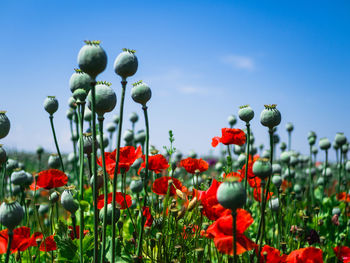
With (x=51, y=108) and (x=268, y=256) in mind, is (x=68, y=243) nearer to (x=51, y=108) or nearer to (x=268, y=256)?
(x=51, y=108)

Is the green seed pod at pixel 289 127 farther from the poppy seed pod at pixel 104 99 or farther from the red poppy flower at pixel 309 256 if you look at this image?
the poppy seed pod at pixel 104 99

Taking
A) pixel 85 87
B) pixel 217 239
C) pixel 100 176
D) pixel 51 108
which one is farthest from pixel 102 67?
pixel 51 108

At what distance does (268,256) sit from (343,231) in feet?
7.67

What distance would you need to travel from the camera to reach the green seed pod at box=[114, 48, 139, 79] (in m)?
1.26

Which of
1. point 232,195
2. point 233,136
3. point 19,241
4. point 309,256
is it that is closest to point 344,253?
point 309,256

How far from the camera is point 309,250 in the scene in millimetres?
1355

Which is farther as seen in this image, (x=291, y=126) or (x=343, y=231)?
(x=291, y=126)

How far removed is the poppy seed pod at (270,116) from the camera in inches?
56.7

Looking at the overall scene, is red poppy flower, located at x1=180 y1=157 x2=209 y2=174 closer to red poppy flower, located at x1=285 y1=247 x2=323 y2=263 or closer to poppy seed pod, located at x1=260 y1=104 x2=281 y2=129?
poppy seed pod, located at x1=260 y1=104 x2=281 y2=129

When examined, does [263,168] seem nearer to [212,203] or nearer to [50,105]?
[212,203]

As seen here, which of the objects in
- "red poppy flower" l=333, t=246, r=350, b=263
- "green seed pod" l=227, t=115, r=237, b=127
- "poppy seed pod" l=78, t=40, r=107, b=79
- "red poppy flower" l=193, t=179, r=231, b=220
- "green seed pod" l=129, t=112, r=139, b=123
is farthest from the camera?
"green seed pod" l=129, t=112, r=139, b=123

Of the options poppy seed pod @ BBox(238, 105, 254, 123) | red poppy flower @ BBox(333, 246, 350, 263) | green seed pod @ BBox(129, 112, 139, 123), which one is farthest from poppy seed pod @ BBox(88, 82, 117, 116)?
green seed pod @ BBox(129, 112, 139, 123)

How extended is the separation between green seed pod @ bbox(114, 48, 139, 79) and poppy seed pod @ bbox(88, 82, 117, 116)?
79 mm

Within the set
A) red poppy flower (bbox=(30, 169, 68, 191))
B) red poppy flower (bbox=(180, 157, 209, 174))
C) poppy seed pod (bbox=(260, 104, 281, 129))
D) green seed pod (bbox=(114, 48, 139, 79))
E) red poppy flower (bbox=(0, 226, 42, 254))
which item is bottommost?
red poppy flower (bbox=(0, 226, 42, 254))
